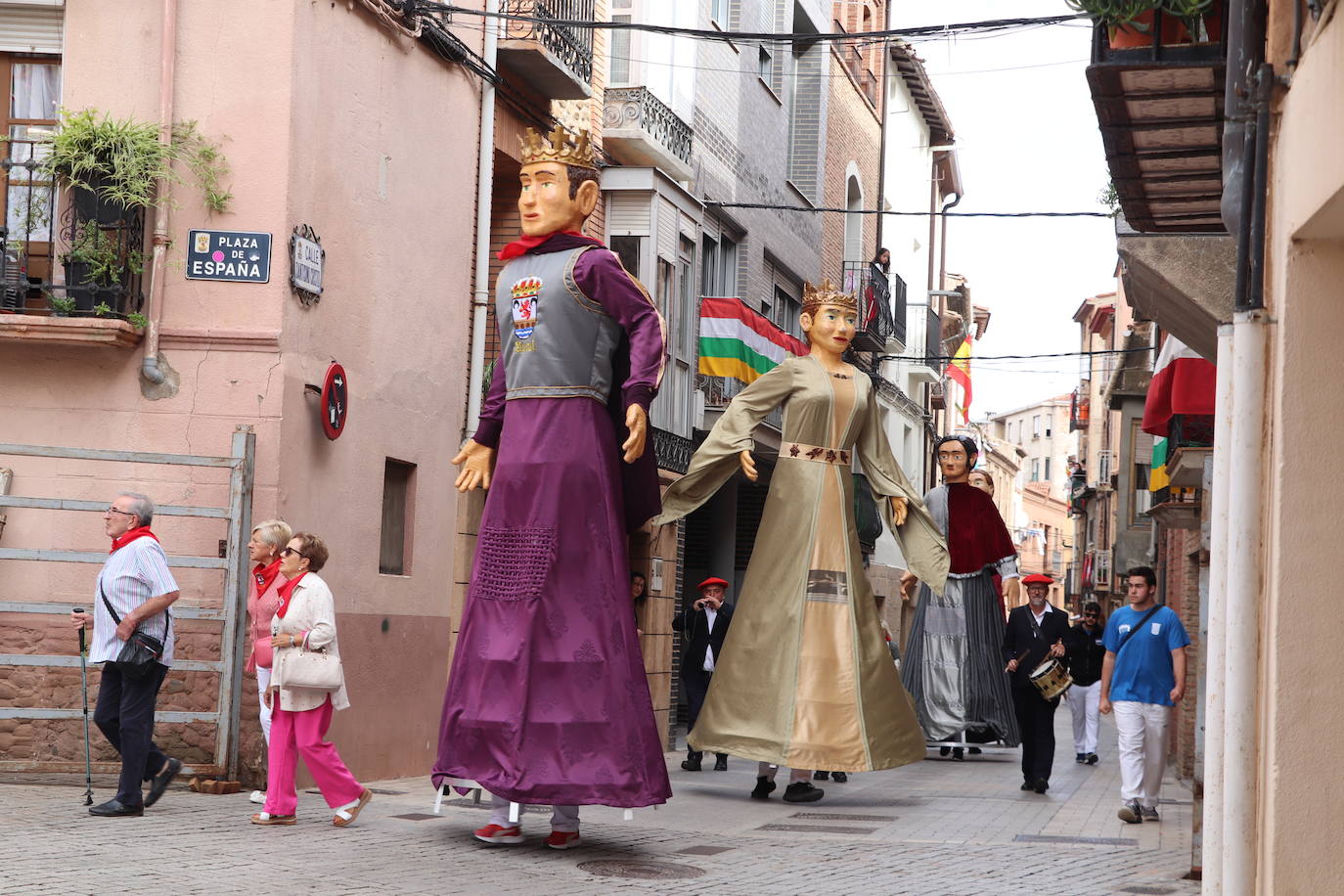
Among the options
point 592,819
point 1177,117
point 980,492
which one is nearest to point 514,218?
point 980,492

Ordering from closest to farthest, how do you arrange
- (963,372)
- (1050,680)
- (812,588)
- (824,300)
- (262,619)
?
(262,619)
(812,588)
(824,300)
(1050,680)
(963,372)

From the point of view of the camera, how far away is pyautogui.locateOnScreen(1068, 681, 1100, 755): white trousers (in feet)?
57.9

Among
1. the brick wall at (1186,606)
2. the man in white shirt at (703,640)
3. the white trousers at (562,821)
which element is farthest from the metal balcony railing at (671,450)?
the white trousers at (562,821)

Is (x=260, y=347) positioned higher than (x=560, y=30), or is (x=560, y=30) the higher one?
(x=560, y=30)

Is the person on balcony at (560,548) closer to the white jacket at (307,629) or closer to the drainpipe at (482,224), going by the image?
the white jacket at (307,629)

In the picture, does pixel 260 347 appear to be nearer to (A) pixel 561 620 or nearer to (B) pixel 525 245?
(B) pixel 525 245

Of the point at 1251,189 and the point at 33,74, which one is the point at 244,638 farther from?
the point at 1251,189

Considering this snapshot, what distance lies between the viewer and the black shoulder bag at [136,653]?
899 centimetres

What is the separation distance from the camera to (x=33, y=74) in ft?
37.7

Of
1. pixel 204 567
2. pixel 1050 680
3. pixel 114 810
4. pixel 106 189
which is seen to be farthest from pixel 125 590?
pixel 1050 680

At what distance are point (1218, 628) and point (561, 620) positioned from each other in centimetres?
372

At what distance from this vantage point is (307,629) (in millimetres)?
9031

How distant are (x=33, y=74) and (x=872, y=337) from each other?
18934mm

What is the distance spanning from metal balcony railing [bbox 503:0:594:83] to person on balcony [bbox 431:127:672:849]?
19.1 feet
